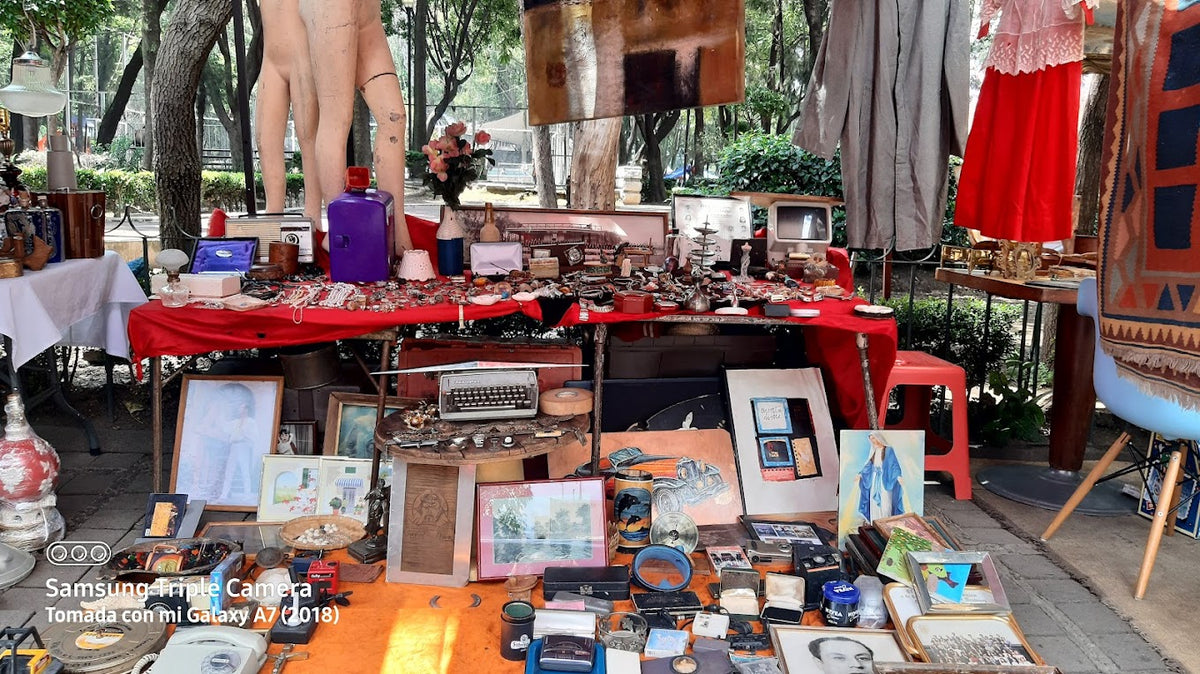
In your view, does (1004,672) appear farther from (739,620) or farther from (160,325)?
(160,325)

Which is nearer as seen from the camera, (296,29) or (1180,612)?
(1180,612)

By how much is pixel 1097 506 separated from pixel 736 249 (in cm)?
237

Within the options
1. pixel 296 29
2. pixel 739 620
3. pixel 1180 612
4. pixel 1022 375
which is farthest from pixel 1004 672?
pixel 296 29

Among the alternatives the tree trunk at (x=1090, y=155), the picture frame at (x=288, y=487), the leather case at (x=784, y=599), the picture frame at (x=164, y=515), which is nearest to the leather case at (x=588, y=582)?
the leather case at (x=784, y=599)

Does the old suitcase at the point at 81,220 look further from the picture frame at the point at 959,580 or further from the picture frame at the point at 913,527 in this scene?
the picture frame at the point at 959,580

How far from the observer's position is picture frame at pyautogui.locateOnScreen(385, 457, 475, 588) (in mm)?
3416

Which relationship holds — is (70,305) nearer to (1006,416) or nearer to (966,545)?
(966,545)

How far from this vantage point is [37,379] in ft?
18.7

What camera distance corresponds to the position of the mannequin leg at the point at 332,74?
419 cm

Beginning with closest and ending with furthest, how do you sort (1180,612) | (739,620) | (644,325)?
(739,620) < (1180,612) < (644,325)

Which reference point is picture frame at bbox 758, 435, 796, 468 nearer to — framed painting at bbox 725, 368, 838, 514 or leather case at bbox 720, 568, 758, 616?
framed painting at bbox 725, 368, 838, 514

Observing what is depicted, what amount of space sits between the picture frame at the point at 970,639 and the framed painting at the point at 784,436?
4.00 ft

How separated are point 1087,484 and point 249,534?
3.87 meters

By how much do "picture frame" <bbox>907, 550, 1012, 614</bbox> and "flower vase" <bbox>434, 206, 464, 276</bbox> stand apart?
2.63 m
